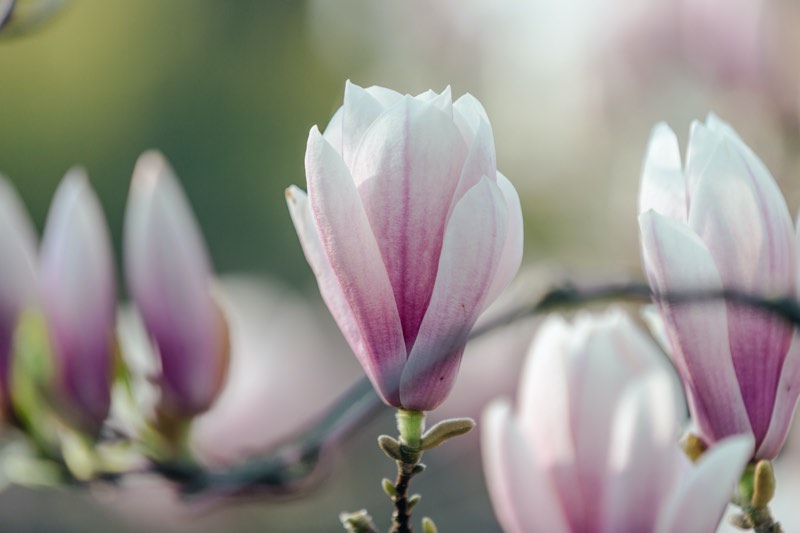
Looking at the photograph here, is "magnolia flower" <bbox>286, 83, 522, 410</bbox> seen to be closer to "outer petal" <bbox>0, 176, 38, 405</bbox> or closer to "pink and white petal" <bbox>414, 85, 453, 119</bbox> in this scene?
"pink and white petal" <bbox>414, 85, 453, 119</bbox>

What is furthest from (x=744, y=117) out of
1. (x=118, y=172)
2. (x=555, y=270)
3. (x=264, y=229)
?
(x=118, y=172)

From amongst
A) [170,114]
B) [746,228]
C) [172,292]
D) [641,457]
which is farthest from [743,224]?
[170,114]

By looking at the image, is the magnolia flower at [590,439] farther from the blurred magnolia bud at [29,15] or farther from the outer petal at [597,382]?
the blurred magnolia bud at [29,15]

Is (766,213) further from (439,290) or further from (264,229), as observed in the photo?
(264,229)

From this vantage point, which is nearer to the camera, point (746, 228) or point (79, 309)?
point (746, 228)

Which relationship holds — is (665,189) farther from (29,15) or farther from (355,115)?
(29,15)

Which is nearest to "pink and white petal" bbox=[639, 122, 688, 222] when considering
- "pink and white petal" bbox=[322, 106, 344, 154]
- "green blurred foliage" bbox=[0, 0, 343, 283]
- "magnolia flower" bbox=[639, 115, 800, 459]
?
"magnolia flower" bbox=[639, 115, 800, 459]
